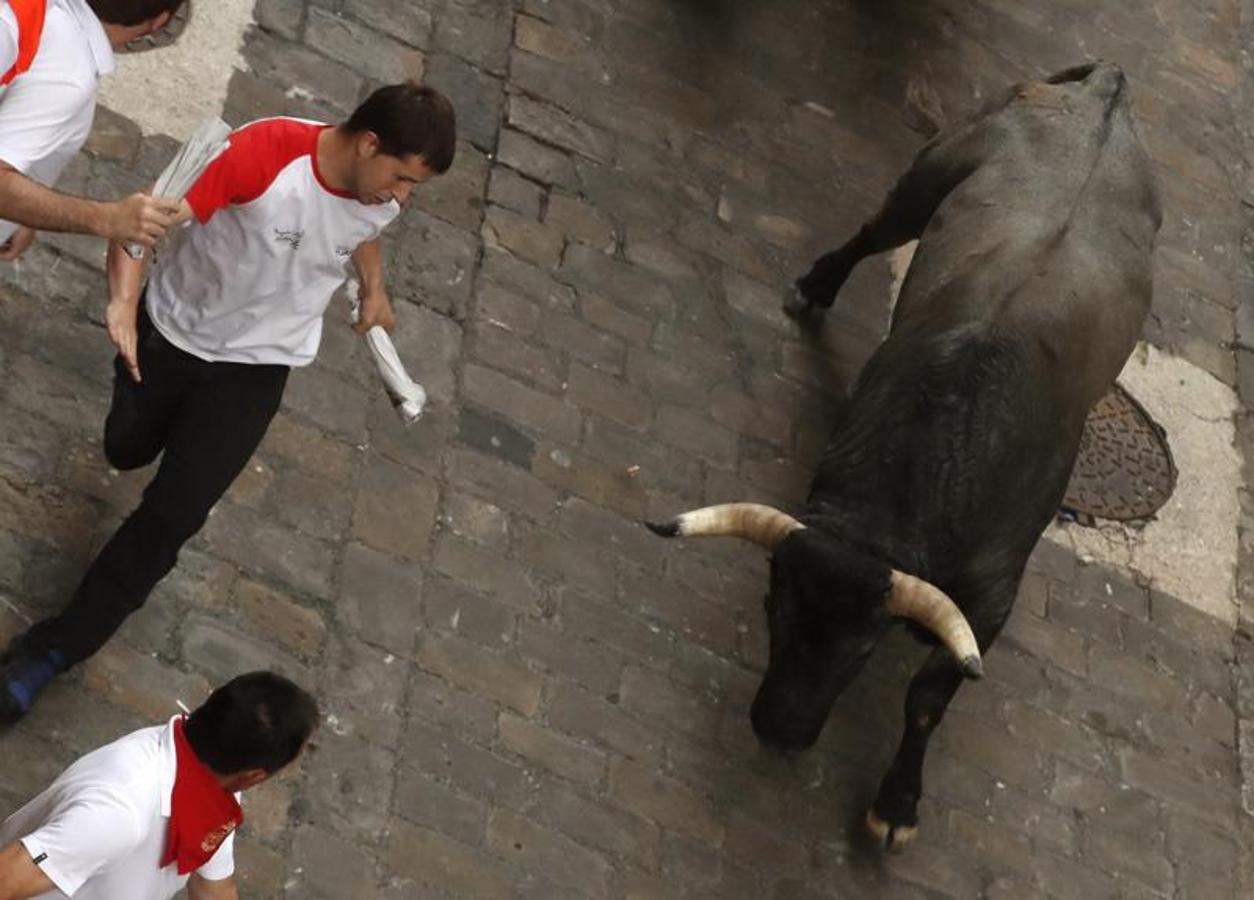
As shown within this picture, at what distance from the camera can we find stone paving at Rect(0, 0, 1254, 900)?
245 inches

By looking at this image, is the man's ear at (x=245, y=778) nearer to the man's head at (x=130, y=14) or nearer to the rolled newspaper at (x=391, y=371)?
the rolled newspaper at (x=391, y=371)

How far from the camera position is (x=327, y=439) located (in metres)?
6.92

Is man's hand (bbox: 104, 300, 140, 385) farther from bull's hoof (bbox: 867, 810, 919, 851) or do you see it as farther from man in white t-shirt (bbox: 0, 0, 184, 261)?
bull's hoof (bbox: 867, 810, 919, 851)

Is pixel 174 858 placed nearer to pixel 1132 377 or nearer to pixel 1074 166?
pixel 1074 166

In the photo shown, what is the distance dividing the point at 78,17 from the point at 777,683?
3381 mm

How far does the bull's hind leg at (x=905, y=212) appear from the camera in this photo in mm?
8344

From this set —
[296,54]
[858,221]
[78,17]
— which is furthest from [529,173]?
[78,17]

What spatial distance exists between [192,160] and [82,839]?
1836mm

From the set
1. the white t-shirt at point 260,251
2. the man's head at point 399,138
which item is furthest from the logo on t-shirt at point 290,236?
the man's head at point 399,138

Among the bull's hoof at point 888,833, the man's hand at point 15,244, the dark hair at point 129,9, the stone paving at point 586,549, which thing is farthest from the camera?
the bull's hoof at point 888,833

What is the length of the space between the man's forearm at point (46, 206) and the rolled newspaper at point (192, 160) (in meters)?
0.29

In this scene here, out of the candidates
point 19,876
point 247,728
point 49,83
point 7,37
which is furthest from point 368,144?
point 19,876

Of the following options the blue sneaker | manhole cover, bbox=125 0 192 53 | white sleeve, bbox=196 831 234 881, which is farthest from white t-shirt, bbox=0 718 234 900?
manhole cover, bbox=125 0 192 53

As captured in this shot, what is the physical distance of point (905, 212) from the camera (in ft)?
27.7
